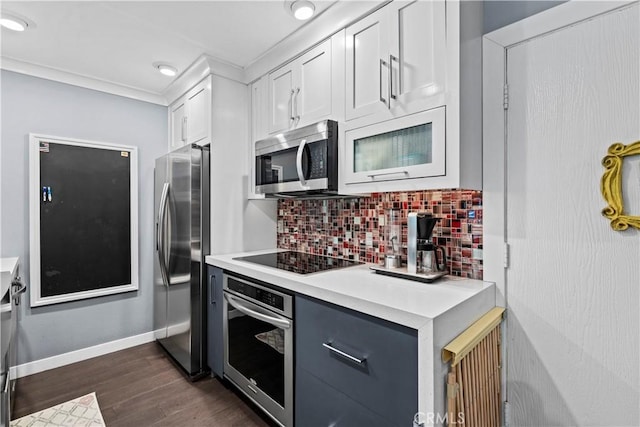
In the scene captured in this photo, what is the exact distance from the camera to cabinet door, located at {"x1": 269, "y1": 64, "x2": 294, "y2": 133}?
83.1 inches

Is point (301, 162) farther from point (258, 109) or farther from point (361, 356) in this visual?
point (361, 356)

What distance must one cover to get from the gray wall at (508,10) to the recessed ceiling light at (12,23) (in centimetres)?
259

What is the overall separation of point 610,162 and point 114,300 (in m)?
3.54

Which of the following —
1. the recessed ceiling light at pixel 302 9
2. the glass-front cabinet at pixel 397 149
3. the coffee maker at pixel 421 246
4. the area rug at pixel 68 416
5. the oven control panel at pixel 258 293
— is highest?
the recessed ceiling light at pixel 302 9

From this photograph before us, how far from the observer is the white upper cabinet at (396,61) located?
4.44 feet

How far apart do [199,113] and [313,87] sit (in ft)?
3.66

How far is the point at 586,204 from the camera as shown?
1.23 metres

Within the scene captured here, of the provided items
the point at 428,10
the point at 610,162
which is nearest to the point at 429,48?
the point at 428,10

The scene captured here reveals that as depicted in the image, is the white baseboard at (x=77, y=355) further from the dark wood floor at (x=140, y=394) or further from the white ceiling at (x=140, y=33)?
the white ceiling at (x=140, y=33)

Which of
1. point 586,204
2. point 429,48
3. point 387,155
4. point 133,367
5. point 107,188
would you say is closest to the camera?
point 586,204

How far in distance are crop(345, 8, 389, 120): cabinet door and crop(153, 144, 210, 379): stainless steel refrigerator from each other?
1257mm

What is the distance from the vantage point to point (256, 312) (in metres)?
1.82

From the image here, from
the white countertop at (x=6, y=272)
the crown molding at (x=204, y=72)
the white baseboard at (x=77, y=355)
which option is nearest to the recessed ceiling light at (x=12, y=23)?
the crown molding at (x=204, y=72)

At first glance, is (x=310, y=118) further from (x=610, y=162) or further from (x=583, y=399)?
(x=583, y=399)
